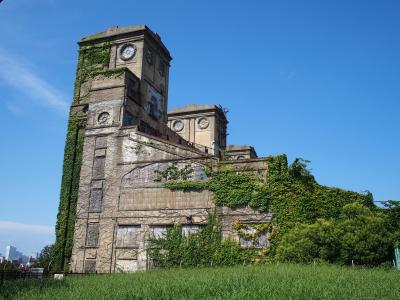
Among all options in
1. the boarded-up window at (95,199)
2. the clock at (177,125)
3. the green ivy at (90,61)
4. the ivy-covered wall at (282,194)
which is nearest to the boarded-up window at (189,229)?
the ivy-covered wall at (282,194)

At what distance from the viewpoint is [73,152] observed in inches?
1257

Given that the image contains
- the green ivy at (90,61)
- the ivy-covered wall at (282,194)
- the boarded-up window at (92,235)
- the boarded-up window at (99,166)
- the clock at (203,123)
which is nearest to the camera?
the ivy-covered wall at (282,194)

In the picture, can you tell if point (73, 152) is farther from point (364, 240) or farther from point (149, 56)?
point (364, 240)

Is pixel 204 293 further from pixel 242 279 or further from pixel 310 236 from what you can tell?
pixel 310 236

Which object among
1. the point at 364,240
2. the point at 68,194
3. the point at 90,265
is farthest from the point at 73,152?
the point at 364,240

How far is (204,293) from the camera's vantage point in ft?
39.9

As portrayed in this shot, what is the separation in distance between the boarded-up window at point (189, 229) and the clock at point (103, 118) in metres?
10.1

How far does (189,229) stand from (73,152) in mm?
11307

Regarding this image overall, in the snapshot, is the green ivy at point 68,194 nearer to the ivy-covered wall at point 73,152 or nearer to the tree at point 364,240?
the ivy-covered wall at point 73,152

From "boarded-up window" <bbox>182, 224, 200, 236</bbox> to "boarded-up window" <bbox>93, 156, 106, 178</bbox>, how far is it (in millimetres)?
7453

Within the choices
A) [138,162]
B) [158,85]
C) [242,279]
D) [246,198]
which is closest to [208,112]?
[158,85]

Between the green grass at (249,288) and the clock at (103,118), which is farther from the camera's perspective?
the clock at (103,118)

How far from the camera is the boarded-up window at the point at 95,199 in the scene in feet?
96.4

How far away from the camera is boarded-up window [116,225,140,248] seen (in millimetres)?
27438
